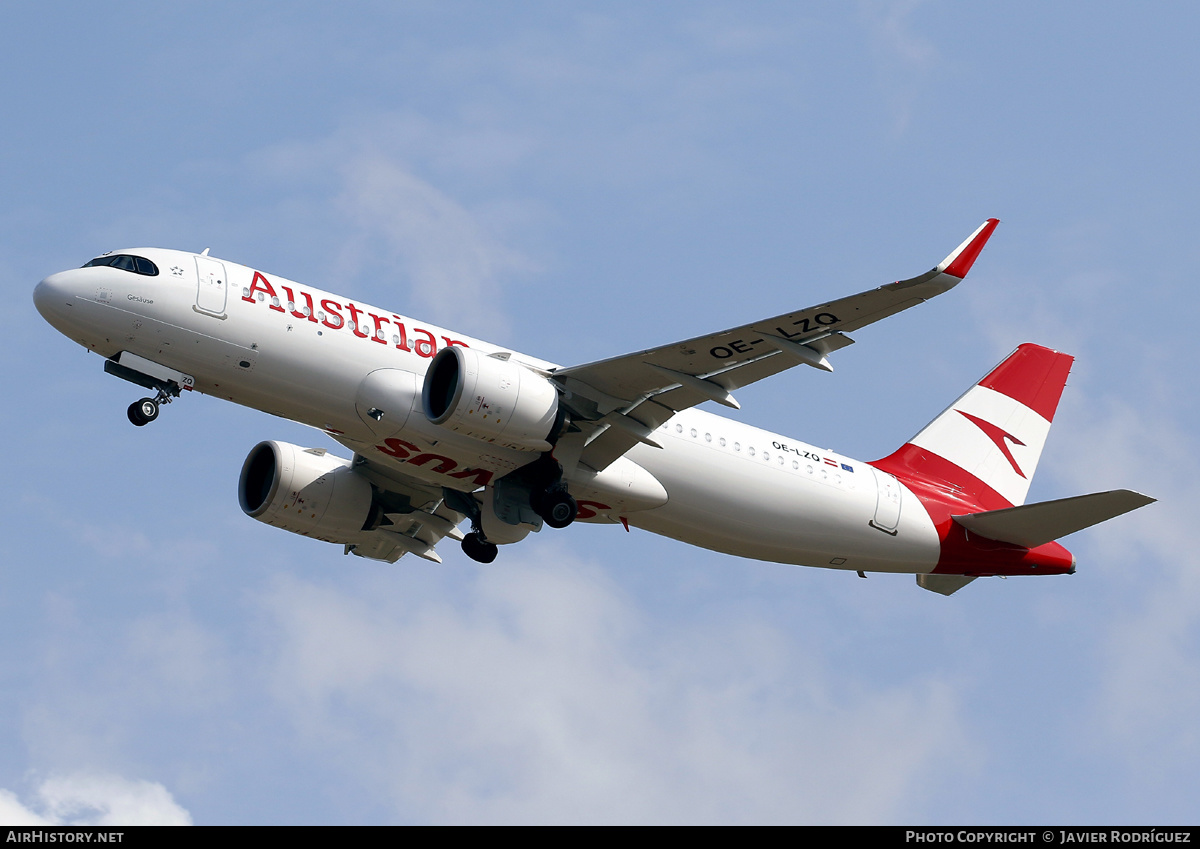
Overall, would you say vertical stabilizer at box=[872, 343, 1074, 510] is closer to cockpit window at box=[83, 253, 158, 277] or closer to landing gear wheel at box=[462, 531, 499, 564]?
landing gear wheel at box=[462, 531, 499, 564]

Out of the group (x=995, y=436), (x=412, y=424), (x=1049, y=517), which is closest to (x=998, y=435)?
(x=995, y=436)

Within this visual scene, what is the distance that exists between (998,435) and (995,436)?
0.12 m

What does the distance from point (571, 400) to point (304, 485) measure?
868cm

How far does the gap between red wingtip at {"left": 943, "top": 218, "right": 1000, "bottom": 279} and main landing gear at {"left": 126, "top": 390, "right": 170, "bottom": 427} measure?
15.7m

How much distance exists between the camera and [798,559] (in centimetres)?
3291

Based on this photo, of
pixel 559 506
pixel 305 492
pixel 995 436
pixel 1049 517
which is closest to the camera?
pixel 559 506

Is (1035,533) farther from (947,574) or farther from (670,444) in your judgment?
(670,444)

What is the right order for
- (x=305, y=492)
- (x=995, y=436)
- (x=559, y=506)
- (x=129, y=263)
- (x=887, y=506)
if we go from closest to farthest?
(x=129, y=263)
(x=559, y=506)
(x=887, y=506)
(x=305, y=492)
(x=995, y=436)

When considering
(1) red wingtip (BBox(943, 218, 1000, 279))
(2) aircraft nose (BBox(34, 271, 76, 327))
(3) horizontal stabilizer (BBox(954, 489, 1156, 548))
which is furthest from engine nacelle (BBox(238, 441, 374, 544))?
(1) red wingtip (BBox(943, 218, 1000, 279))

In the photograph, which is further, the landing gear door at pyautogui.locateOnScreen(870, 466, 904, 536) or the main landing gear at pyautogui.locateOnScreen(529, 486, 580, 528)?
the landing gear door at pyautogui.locateOnScreen(870, 466, 904, 536)

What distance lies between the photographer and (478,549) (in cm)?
3459

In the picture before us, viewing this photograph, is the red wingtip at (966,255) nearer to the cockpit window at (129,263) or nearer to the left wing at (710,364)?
the left wing at (710,364)

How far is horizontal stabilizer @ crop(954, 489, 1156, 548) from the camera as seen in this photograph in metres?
30.8

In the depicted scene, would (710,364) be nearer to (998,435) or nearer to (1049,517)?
(1049,517)
